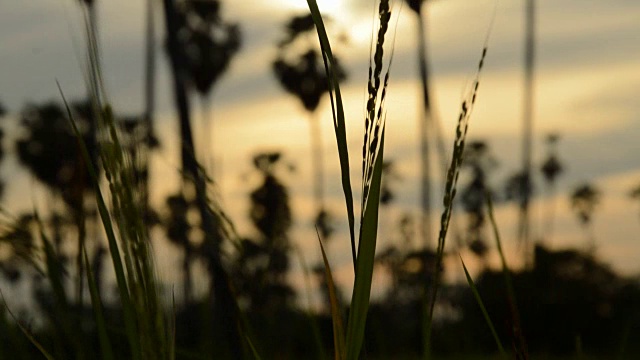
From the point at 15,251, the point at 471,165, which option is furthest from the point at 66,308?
the point at 471,165

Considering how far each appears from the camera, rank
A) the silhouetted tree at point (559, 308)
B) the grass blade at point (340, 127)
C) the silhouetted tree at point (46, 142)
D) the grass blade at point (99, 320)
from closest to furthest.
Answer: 1. the grass blade at point (340, 127)
2. the grass blade at point (99, 320)
3. the silhouetted tree at point (559, 308)
4. the silhouetted tree at point (46, 142)

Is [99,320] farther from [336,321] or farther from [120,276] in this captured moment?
[336,321]

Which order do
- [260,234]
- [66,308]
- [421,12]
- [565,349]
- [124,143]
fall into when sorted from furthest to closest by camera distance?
[260,234], [565,349], [66,308], [421,12], [124,143]

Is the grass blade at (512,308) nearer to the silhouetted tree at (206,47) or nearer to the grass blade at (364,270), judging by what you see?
the grass blade at (364,270)

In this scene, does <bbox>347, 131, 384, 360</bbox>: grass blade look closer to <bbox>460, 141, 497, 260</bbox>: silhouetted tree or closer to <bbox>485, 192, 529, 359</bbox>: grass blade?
<bbox>485, 192, 529, 359</bbox>: grass blade

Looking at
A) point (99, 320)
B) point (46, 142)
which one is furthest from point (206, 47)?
point (99, 320)

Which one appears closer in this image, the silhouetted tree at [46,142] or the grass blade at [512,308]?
the grass blade at [512,308]

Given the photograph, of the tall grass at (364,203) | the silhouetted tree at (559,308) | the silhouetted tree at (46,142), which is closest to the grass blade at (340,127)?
the tall grass at (364,203)

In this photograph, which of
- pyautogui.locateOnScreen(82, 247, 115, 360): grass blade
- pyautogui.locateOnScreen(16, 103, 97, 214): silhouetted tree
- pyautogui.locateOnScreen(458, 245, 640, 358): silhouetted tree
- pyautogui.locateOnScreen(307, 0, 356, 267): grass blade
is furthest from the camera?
pyautogui.locateOnScreen(16, 103, 97, 214): silhouetted tree

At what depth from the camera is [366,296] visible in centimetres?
203

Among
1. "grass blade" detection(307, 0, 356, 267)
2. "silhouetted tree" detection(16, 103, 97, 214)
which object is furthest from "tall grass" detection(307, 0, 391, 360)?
"silhouetted tree" detection(16, 103, 97, 214)

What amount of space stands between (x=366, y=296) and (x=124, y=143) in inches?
20.9

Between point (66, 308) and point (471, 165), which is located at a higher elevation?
point (66, 308)

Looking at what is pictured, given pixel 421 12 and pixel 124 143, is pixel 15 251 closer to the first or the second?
pixel 124 143
